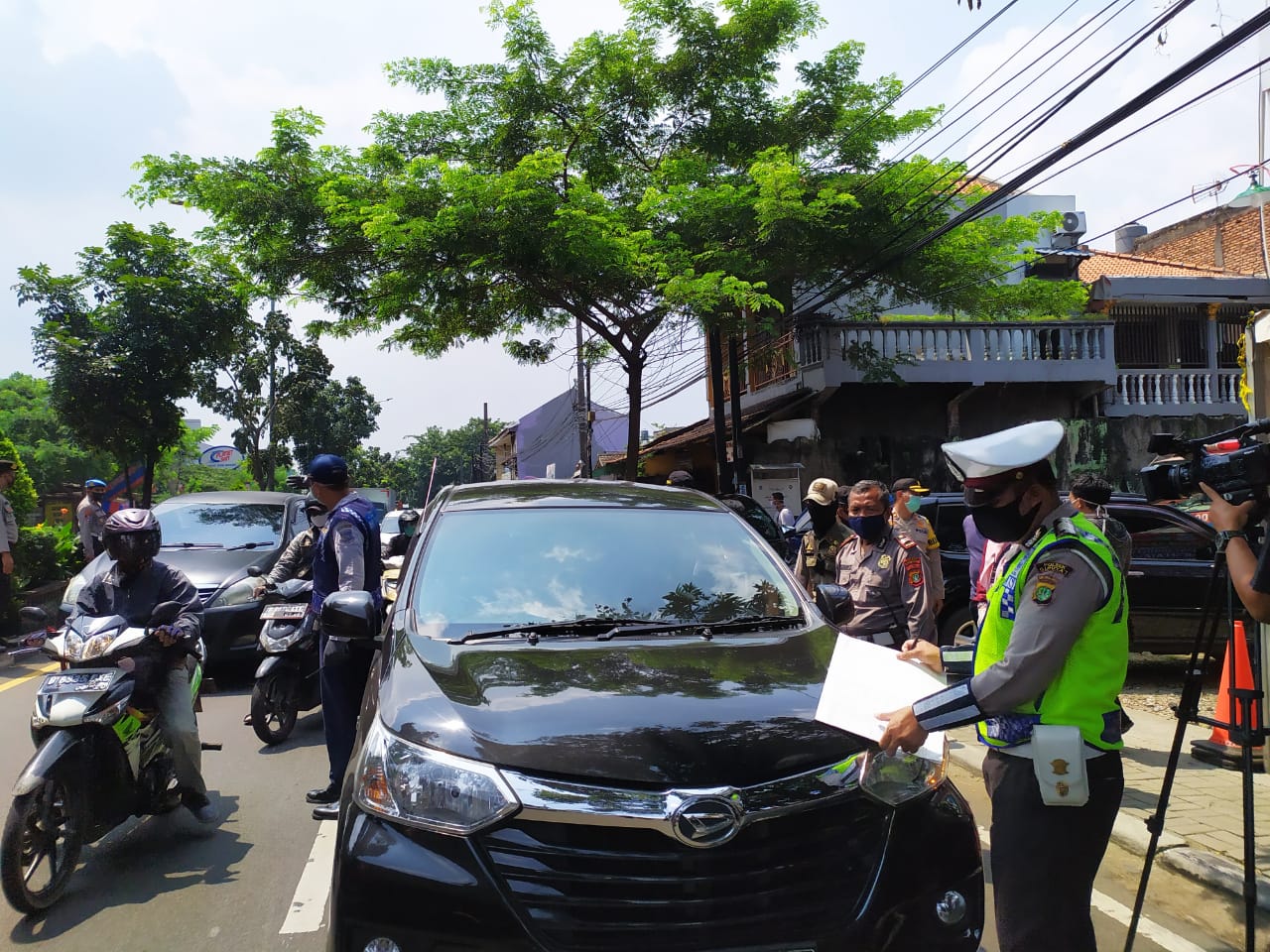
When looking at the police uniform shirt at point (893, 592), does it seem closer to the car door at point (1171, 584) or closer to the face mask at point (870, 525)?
the face mask at point (870, 525)

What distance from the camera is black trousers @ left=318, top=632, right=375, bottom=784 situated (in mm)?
4453

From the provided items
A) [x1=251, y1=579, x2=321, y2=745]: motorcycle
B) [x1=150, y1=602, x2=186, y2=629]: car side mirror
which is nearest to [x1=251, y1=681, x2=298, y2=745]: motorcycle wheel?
[x1=251, y1=579, x2=321, y2=745]: motorcycle

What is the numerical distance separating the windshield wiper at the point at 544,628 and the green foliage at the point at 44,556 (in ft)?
32.5

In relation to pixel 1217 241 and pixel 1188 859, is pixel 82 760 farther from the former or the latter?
pixel 1217 241

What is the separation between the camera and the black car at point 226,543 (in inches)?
303

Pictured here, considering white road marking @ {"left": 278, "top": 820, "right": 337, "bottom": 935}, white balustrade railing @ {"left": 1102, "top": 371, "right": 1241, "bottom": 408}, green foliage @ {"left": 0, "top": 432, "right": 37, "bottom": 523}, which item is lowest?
white road marking @ {"left": 278, "top": 820, "right": 337, "bottom": 935}

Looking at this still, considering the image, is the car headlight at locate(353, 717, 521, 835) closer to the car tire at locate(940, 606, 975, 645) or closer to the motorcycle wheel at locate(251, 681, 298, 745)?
the motorcycle wheel at locate(251, 681, 298, 745)

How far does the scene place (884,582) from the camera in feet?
16.3

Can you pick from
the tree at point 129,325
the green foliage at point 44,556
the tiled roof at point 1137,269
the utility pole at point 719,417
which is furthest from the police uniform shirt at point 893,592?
the tiled roof at point 1137,269

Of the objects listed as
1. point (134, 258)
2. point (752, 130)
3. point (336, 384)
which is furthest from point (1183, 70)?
point (336, 384)

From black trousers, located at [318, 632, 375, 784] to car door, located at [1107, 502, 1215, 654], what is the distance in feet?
21.3

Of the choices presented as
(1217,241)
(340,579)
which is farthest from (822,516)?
(1217,241)

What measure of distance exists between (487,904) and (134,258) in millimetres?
16739

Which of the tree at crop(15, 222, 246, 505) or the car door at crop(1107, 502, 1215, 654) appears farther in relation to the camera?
the tree at crop(15, 222, 246, 505)
